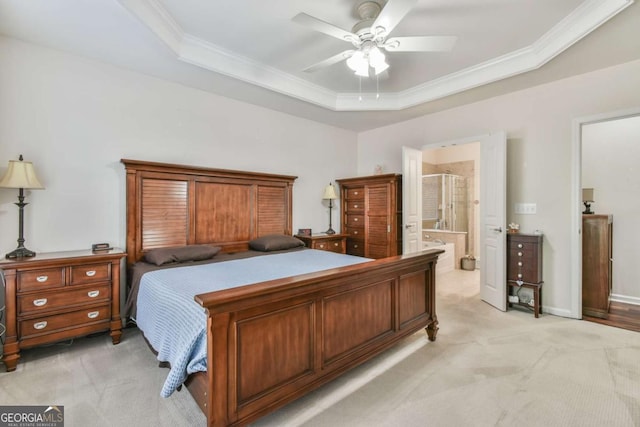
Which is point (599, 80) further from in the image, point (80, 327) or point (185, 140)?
point (80, 327)

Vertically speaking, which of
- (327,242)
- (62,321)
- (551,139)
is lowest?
(62,321)

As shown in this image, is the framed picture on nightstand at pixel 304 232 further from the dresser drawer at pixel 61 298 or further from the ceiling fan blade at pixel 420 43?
the ceiling fan blade at pixel 420 43

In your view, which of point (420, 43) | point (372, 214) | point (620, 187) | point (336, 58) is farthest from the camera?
point (372, 214)

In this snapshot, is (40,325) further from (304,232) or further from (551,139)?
(551,139)

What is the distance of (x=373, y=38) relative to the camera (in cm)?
218

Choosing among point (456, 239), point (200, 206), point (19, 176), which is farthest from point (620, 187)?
point (19, 176)

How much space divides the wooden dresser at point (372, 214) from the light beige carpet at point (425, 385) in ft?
6.13

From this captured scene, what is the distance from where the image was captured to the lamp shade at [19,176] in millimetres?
2259

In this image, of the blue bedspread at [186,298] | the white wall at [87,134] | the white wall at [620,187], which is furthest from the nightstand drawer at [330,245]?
the white wall at [620,187]

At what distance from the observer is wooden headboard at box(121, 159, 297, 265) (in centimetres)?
298

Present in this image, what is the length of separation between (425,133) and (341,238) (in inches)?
83.2

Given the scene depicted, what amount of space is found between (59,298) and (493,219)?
14.7 feet

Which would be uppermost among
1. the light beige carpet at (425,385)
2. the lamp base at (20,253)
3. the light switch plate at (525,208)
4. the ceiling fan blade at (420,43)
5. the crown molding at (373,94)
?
the crown molding at (373,94)

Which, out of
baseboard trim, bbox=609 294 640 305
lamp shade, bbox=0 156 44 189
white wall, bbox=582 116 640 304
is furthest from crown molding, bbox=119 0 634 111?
baseboard trim, bbox=609 294 640 305
